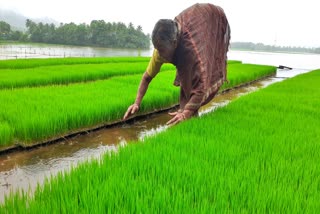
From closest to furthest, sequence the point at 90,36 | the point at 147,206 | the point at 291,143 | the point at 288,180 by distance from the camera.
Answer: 1. the point at 147,206
2. the point at 288,180
3. the point at 291,143
4. the point at 90,36

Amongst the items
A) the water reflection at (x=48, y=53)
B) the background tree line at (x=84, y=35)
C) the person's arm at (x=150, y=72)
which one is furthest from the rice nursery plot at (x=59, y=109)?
the background tree line at (x=84, y=35)

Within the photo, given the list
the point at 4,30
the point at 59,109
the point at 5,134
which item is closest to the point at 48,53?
the point at 59,109

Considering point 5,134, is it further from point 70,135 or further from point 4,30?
point 4,30

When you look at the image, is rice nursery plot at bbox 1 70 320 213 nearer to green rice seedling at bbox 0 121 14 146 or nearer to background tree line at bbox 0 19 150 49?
green rice seedling at bbox 0 121 14 146

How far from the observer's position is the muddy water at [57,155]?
2453 mm

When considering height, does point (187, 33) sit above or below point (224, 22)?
below

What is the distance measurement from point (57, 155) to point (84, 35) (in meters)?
69.3

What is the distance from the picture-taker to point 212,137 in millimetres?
2586

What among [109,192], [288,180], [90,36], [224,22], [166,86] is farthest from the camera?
[90,36]

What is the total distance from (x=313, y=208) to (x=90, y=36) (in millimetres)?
71313

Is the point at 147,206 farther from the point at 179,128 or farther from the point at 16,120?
the point at 16,120

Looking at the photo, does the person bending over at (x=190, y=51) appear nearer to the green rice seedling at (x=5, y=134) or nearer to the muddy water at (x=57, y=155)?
the muddy water at (x=57, y=155)

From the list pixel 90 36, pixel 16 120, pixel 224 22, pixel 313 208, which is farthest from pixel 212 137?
pixel 90 36

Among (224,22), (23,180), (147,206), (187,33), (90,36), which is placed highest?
(90,36)
